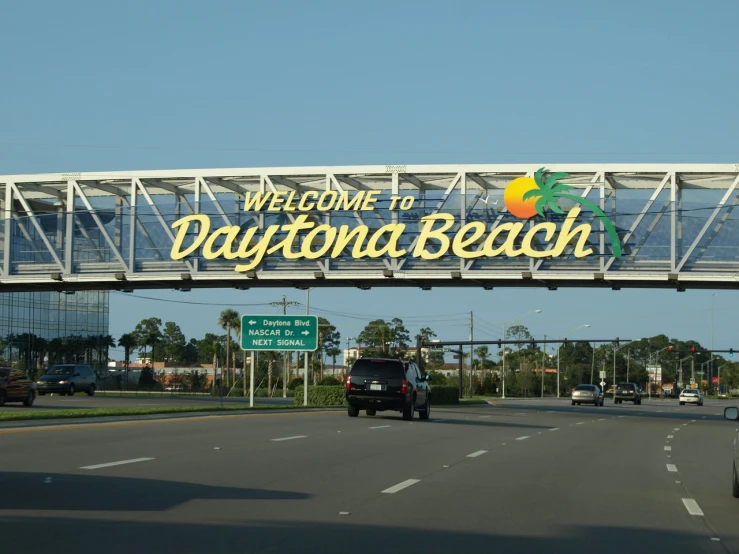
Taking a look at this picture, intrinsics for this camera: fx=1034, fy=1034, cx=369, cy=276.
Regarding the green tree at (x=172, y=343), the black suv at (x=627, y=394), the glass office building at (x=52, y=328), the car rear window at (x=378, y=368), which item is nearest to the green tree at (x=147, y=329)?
the green tree at (x=172, y=343)

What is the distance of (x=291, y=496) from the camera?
1163cm

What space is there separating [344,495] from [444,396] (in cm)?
5099

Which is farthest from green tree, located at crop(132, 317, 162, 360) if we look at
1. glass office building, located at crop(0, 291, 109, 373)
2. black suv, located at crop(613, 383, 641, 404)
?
black suv, located at crop(613, 383, 641, 404)

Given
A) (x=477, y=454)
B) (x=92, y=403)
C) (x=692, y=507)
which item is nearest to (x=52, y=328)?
(x=92, y=403)

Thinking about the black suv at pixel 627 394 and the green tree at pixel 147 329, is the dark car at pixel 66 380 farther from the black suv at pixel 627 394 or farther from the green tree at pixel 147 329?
the green tree at pixel 147 329

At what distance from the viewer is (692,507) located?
40.0ft

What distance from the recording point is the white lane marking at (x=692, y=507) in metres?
11.7

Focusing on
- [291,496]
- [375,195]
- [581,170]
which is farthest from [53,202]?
[291,496]

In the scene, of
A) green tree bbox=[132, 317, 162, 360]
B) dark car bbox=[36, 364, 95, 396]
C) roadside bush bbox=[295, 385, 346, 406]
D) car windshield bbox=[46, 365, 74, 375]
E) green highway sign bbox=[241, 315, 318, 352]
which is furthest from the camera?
green tree bbox=[132, 317, 162, 360]

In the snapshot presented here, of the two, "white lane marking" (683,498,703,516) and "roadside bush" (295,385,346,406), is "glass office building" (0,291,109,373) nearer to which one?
"roadside bush" (295,385,346,406)

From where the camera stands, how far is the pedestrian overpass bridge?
142 feet

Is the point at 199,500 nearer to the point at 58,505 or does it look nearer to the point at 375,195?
the point at 58,505

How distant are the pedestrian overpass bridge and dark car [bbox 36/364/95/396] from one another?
259 inches

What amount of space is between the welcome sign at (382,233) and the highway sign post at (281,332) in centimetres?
418
